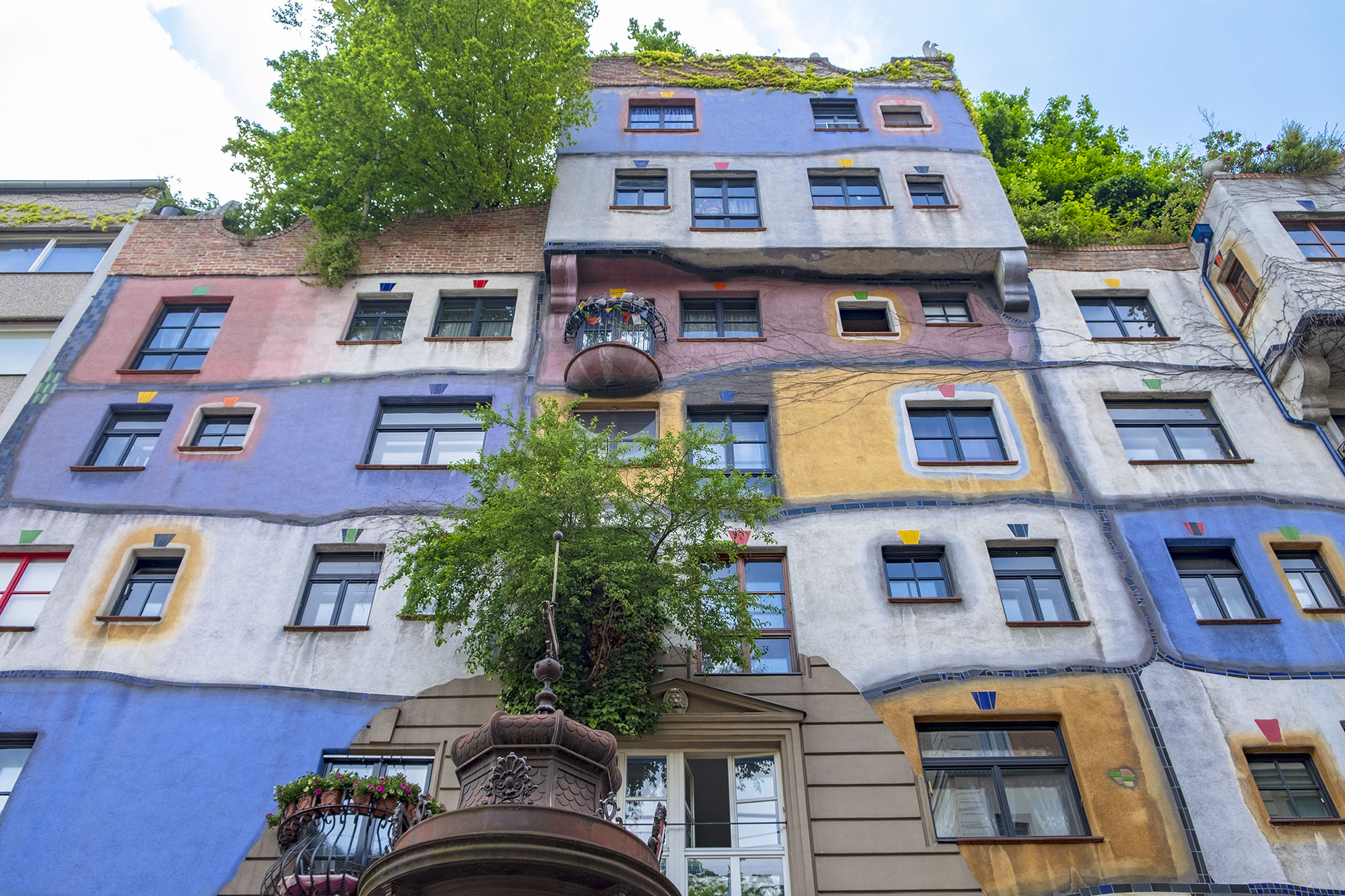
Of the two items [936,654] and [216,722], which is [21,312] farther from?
[936,654]

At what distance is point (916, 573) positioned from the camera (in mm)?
14406

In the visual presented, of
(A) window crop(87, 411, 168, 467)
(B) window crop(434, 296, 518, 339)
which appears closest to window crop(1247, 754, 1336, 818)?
(B) window crop(434, 296, 518, 339)

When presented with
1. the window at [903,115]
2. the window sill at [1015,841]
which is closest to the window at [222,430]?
the window sill at [1015,841]

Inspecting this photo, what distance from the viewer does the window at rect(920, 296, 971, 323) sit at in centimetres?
1864

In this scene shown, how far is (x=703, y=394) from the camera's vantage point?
1681cm

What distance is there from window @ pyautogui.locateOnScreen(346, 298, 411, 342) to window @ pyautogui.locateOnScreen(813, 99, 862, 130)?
996 cm

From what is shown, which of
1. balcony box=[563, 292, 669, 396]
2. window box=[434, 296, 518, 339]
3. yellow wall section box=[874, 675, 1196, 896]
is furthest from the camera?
window box=[434, 296, 518, 339]

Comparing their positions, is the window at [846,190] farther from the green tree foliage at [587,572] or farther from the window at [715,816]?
the window at [715,816]

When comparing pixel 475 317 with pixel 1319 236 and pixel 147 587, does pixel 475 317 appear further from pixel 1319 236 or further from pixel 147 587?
pixel 1319 236

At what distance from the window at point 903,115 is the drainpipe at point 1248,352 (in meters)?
6.21

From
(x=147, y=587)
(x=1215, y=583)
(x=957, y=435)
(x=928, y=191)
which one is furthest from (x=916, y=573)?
(x=147, y=587)

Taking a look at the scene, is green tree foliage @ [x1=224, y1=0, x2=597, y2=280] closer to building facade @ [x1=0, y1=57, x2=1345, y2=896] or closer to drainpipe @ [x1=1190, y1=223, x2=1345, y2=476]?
building facade @ [x1=0, y1=57, x2=1345, y2=896]

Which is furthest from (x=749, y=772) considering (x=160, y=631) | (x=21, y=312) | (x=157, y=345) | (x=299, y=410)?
(x=21, y=312)

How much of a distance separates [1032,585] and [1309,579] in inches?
159
